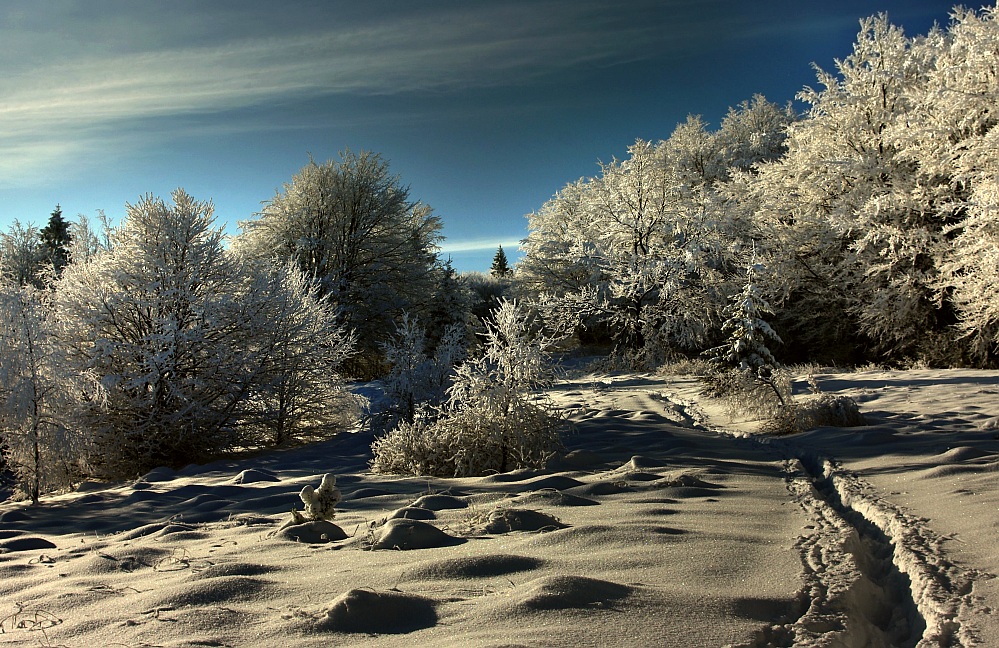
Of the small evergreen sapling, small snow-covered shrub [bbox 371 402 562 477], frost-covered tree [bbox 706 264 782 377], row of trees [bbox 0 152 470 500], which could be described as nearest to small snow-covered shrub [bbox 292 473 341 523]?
small snow-covered shrub [bbox 371 402 562 477]

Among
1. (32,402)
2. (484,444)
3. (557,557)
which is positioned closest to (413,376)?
(484,444)

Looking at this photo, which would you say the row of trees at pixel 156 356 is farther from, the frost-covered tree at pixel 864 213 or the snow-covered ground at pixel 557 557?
the frost-covered tree at pixel 864 213

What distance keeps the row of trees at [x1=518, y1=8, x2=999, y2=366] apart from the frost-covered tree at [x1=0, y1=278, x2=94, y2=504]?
35.1 ft

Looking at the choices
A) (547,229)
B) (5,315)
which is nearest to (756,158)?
(547,229)

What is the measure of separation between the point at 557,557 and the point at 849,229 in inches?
665

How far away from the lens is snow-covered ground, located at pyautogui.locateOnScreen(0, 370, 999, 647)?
8.05ft

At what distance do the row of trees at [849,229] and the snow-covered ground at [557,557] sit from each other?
7.64 m

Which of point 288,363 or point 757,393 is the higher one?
point 288,363

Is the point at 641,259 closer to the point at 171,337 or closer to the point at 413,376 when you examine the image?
the point at 413,376

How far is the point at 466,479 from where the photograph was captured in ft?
20.5

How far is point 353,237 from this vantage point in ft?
73.9

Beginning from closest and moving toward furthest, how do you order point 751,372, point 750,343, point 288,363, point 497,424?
point 497,424 → point 751,372 → point 750,343 → point 288,363

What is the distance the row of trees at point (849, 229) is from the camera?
47.0ft

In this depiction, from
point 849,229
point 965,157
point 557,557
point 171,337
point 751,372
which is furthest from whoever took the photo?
point 849,229
